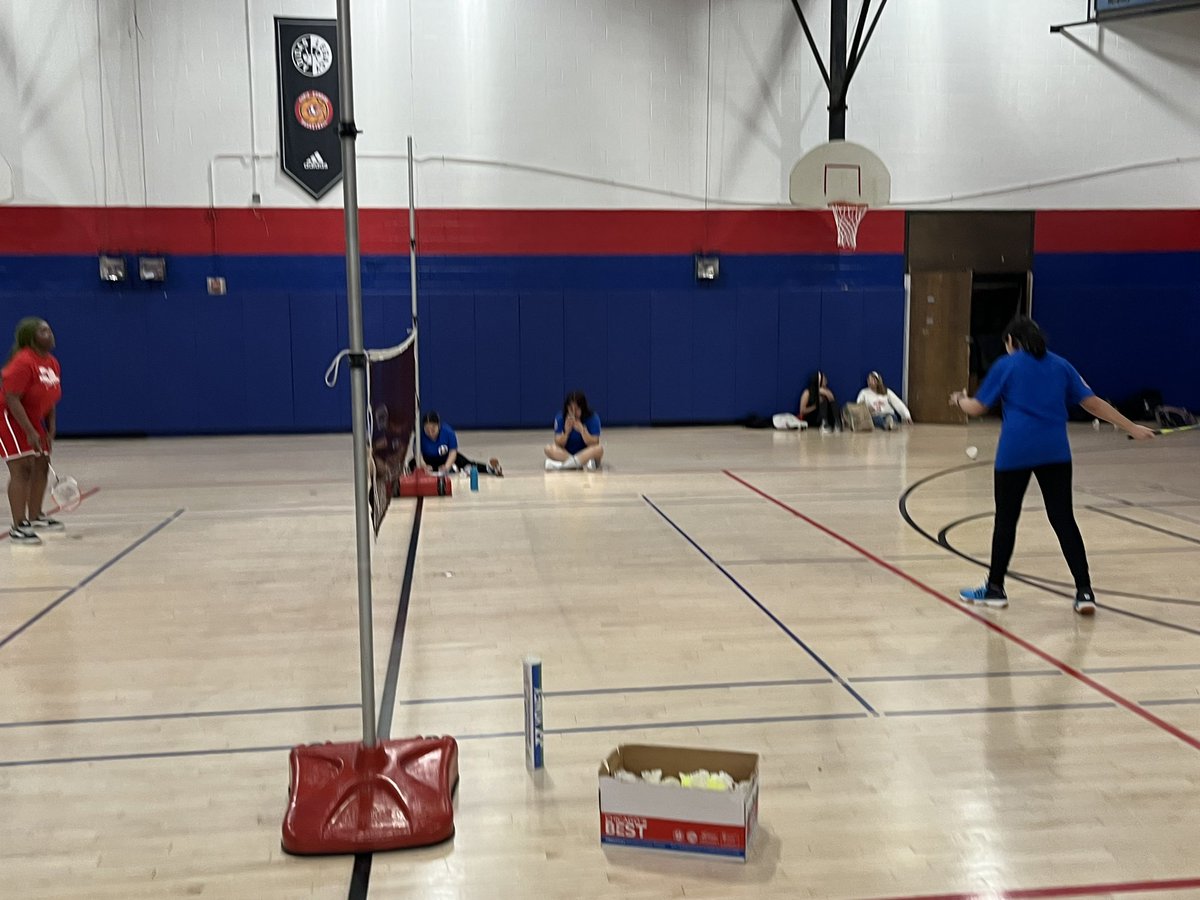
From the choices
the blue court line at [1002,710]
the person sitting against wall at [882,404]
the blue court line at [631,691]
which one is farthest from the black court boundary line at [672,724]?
the person sitting against wall at [882,404]

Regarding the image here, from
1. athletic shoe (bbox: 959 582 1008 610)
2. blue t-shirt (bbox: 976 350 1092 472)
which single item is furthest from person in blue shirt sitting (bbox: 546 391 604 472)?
blue t-shirt (bbox: 976 350 1092 472)

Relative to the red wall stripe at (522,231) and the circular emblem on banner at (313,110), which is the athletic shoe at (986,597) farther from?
the circular emblem on banner at (313,110)

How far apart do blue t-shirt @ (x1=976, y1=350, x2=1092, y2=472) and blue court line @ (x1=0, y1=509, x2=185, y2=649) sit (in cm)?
628

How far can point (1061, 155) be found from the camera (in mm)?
18719

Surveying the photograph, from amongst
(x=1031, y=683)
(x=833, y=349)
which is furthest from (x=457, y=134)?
(x=1031, y=683)

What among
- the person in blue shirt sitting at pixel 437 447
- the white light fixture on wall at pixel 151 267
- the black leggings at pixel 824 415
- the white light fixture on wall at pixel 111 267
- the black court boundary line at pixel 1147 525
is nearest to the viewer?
the black court boundary line at pixel 1147 525

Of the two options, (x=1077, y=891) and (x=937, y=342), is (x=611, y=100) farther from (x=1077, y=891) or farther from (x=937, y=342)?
(x=1077, y=891)

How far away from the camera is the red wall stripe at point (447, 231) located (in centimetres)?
1672

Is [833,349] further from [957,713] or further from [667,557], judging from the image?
[957,713]

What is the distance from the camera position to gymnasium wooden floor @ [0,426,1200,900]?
156 inches

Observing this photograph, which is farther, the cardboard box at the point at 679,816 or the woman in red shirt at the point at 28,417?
the woman in red shirt at the point at 28,417

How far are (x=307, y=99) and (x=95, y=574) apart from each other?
35.1 feet

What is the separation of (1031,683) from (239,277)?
14487 mm

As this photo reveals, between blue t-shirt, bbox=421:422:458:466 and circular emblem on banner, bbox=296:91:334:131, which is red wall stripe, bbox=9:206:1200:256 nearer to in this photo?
circular emblem on banner, bbox=296:91:334:131
